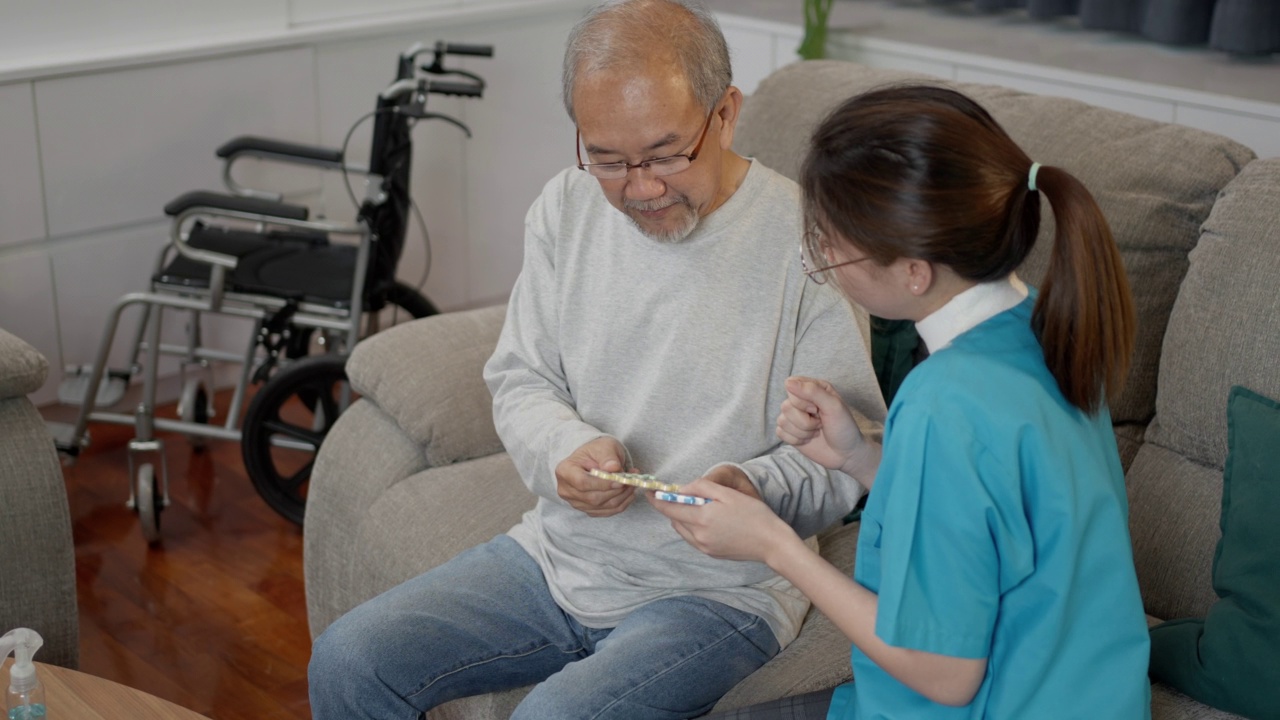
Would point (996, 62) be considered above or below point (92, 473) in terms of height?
above

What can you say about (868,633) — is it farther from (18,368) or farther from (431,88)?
(431,88)

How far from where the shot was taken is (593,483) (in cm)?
144

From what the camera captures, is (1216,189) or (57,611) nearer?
(1216,189)

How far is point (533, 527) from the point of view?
1.69m

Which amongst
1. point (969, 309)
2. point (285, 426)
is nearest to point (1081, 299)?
point (969, 309)

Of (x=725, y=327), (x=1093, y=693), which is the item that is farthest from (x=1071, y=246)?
(x=725, y=327)

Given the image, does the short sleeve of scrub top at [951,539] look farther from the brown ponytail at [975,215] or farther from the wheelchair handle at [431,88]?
the wheelchair handle at [431,88]

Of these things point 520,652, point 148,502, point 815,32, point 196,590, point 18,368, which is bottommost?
point 196,590

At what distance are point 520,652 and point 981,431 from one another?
2.20 feet

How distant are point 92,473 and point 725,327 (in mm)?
1992

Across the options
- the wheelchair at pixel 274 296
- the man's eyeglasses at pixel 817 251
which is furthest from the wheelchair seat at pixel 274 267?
the man's eyeglasses at pixel 817 251

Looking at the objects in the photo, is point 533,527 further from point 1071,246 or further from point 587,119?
point 1071,246

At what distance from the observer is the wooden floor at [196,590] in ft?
7.41

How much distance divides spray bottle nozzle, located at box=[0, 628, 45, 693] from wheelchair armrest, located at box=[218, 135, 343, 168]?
5.57 ft
